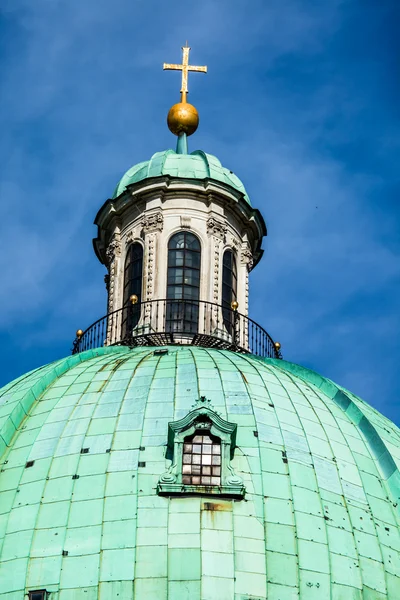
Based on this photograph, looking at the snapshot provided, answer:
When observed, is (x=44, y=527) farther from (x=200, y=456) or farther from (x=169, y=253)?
(x=169, y=253)

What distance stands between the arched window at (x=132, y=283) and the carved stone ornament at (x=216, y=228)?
79.1 inches

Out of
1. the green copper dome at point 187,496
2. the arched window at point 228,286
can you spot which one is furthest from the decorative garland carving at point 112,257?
the green copper dome at point 187,496

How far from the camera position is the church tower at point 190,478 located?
117ft

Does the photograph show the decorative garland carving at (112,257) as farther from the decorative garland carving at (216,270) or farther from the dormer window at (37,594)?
the dormer window at (37,594)

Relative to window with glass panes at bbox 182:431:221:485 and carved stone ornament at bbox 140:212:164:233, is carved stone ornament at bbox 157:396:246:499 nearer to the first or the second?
window with glass panes at bbox 182:431:221:485

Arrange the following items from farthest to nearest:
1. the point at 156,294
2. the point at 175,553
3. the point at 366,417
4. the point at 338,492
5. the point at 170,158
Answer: the point at 170,158 → the point at 156,294 → the point at 366,417 → the point at 338,492 → the point at 175,553

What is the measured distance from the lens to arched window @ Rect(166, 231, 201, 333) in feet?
152

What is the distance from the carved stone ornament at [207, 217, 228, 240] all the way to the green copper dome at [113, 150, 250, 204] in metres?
1.26

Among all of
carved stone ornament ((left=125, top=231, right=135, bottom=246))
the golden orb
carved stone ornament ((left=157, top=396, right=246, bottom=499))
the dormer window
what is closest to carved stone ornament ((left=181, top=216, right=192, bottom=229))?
carved stone ornament ((left=125, top=231, right=135, bottom=246))

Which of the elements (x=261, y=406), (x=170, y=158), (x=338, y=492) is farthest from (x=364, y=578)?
(x=170, y=158)

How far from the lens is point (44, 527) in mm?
36812

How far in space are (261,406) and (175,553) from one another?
A: 539 centimetres

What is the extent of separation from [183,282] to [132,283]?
5.43 ft

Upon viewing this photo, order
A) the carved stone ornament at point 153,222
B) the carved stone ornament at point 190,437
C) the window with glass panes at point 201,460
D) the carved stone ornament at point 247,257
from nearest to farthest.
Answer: the carved stone ornament at point 190,437, the window with glass panes at point 201,460, the carved stone ornament at point 153,222, the carved stone ornament at point 247,257
